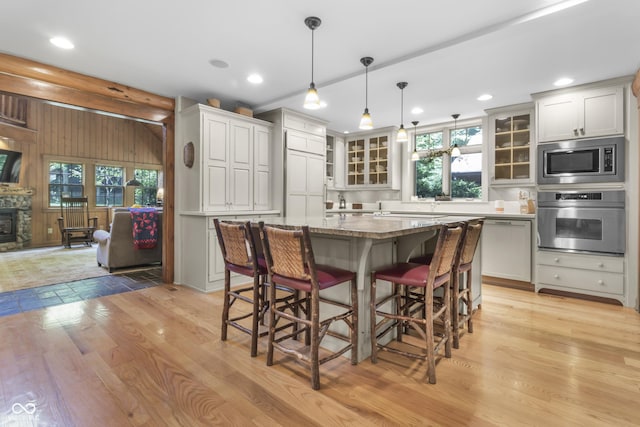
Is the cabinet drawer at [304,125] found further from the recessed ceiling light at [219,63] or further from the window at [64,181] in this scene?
the window at [64,181]

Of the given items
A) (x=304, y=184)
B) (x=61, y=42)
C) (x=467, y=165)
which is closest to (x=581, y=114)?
(x=467, y=165)

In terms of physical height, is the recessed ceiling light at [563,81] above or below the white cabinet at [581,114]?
above

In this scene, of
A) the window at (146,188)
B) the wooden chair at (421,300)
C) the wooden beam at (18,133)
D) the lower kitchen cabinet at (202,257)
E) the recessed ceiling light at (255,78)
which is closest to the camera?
the wooden chair at (421,300)

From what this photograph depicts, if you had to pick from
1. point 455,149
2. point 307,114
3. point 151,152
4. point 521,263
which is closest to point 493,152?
point 455,149

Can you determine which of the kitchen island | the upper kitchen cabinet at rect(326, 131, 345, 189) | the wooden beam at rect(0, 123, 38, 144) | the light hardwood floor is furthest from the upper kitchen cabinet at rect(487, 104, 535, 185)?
the wooden beam at rect(0, 123, 38, 144)

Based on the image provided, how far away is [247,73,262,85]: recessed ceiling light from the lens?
3512 millimetres

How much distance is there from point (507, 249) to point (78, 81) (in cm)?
548

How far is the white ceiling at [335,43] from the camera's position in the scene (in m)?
2.30

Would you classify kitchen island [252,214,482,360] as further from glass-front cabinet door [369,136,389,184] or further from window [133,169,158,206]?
window [133,169,158,206]

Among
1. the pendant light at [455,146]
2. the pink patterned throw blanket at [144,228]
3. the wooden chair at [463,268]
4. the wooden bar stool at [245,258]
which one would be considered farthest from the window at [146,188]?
the wooden chair at [463,268]

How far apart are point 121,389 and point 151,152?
936 cm

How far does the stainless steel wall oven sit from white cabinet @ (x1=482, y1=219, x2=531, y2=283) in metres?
0.19

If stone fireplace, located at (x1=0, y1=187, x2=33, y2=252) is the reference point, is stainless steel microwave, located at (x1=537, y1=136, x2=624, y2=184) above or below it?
above

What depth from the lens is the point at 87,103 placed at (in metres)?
3.52
